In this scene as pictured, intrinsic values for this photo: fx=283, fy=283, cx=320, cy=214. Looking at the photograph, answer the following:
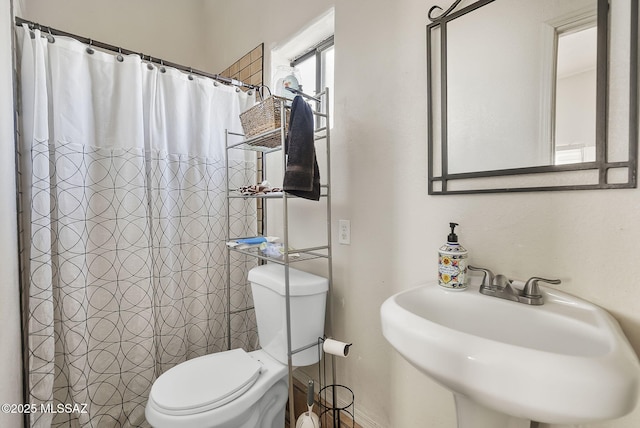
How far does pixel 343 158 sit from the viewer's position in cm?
132

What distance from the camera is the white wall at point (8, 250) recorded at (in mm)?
930

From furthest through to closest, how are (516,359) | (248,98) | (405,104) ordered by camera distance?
(248,98) < (405,104) < (516,359)

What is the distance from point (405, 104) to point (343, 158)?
0.36 metres

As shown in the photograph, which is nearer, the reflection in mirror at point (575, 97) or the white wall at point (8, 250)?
the reflection in mirror at point (575, 97)

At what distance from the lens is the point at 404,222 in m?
1.09

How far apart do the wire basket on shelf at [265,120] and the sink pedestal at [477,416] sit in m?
1.13

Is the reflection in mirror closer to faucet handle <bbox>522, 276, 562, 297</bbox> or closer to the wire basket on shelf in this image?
faucet handle <bbox>522, 276, 562, 297</bbox>

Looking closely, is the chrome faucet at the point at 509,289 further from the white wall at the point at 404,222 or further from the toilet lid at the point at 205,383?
the toilet lid at the point at 205,383

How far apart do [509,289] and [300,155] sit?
82cm

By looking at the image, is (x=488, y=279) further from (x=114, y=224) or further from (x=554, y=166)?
(x=114, y=224)

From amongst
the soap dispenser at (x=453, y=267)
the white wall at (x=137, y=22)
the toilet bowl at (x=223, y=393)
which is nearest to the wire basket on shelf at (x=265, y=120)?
the soap dispenser at (x=453, y=267)

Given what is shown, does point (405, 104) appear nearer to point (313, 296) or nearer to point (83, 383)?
point (313, 296)

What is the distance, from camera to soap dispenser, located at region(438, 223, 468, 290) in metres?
0.83

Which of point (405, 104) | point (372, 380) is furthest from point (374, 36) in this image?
point (372, 380)
